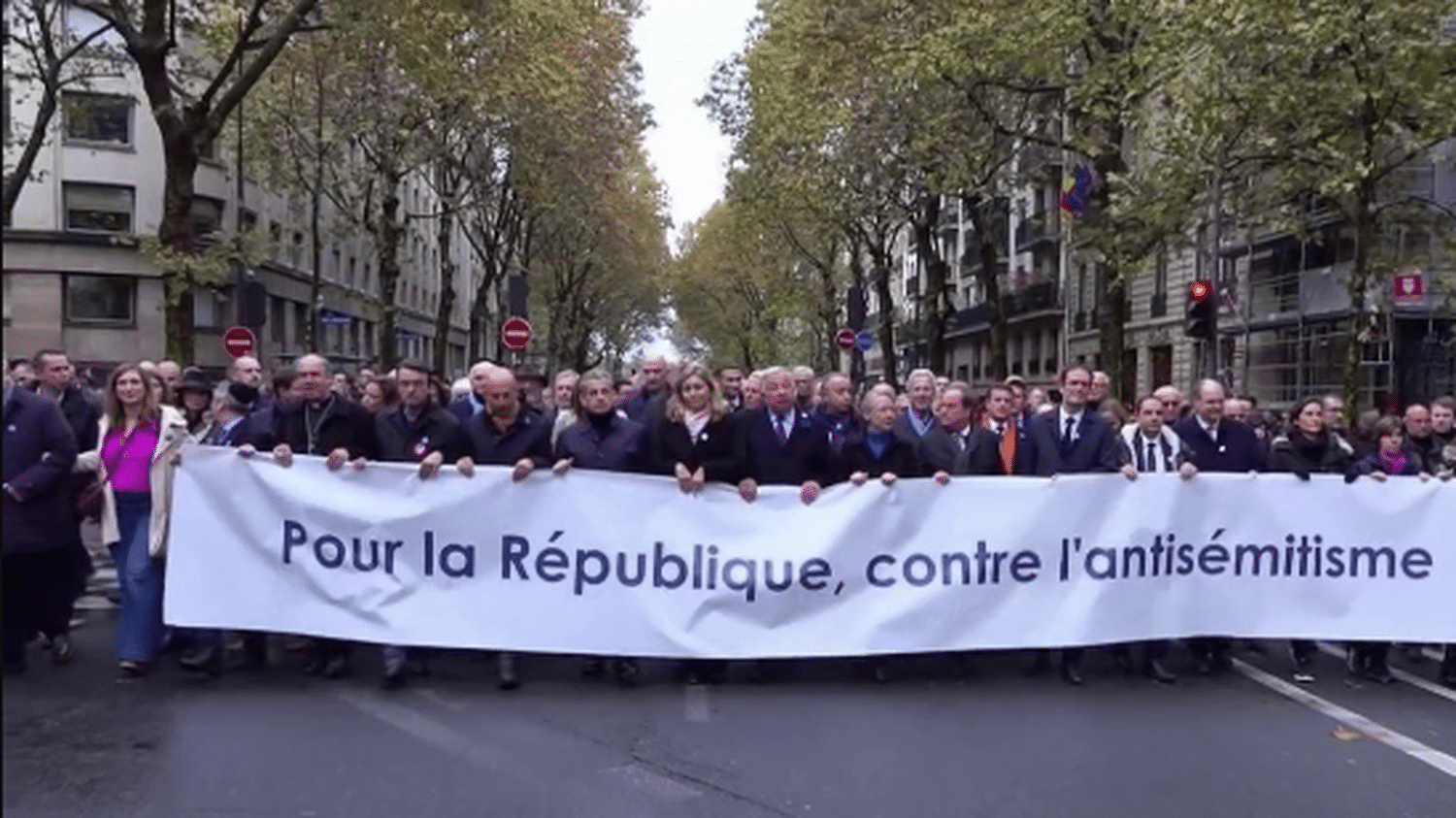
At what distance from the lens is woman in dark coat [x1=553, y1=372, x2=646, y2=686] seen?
27.9 feet

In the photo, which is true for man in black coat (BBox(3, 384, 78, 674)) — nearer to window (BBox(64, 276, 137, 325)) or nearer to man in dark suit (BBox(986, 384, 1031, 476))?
man in dark suit (BBox(986, 384, 1031, 476))

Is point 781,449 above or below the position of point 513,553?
above

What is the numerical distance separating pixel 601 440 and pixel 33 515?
3.10 m

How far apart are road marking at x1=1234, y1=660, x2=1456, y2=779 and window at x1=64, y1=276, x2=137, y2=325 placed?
4013 cm

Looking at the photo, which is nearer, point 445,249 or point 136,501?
point 136,501

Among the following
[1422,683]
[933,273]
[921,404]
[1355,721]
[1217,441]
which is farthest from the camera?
[933,273]

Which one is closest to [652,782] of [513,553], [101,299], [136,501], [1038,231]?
[513,553]

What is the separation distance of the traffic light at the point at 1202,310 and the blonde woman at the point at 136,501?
45.6ft

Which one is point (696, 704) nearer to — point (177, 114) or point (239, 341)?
point (177, 114)

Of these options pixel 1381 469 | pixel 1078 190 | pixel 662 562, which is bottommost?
pixel 662 562

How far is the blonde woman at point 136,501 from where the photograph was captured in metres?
8.20

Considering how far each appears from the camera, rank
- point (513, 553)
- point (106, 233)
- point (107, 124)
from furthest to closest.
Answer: point (107, 124)
point (106, 233)
point (513, 553)

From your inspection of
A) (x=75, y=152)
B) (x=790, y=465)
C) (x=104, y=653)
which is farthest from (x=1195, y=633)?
(x=75, y=152)

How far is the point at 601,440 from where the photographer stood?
28.2ft
